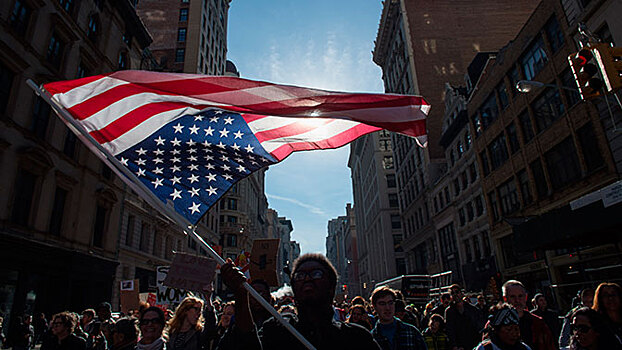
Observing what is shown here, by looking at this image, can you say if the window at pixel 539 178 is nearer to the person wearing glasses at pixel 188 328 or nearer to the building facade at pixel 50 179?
the person wearing glasses at pixel 188 328

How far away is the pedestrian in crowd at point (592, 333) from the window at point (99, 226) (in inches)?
1003

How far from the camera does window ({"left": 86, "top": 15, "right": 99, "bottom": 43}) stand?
2436cm

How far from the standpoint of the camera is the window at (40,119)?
19.1m

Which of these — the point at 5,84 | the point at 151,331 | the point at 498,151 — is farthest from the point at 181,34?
the point at 151,331

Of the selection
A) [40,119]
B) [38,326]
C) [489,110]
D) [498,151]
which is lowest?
[38,326]

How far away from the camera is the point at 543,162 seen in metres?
23.2

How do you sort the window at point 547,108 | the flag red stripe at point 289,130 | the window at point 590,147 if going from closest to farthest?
1. the flag red stripe at point 289,130
2. the window at point 590,147
3. the window at point 547,108

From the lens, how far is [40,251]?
A: 18.2m

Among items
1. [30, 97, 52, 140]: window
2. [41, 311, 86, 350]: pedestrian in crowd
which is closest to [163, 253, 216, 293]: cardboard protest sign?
[41, 311, 86, 350]: pedestrian in crowd

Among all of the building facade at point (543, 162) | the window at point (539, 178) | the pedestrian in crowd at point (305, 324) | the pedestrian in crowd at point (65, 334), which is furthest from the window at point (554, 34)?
the pedestrian in crowd at point (65, 334)

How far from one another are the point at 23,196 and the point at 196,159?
58.3ft

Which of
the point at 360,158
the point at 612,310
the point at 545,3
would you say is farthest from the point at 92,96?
the point at 360,158

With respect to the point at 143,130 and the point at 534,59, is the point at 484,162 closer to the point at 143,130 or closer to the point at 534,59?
the point at 534,59

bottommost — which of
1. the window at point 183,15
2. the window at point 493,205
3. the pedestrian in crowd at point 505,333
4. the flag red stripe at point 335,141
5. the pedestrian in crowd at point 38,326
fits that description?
the pedestrian in crowd at point 38,326
